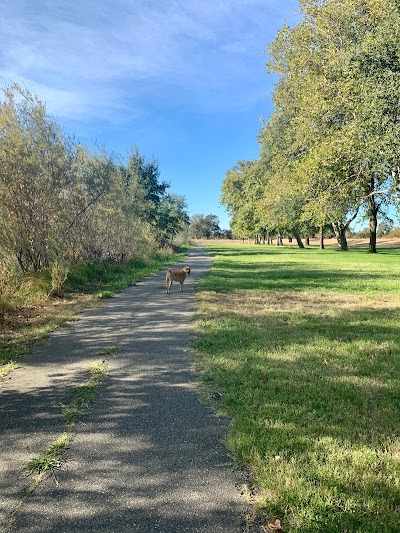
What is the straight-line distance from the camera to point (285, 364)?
493 centimetres

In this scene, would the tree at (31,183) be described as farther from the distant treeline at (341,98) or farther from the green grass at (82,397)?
the distant treeline at (341,98)

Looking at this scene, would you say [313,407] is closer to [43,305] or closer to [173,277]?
[43,305]

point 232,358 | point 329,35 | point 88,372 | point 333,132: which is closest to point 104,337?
point 88,372

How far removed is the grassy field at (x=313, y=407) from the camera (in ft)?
7.73

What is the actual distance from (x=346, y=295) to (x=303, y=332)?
5.00 m

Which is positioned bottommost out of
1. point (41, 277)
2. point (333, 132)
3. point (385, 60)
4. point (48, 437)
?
point (48, 437)

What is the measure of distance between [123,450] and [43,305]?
6.97m

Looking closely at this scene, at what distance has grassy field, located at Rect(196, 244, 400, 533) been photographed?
2.36 metres

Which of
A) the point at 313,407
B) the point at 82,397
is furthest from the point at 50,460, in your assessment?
the point at 313,407

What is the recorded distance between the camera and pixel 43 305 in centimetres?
918

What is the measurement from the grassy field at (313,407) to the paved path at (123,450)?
0.92 feet

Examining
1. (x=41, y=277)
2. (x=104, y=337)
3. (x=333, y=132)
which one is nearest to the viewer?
(x=104, y=337)

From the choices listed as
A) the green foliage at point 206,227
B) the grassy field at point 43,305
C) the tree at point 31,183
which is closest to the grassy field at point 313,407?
the grassy field at point 43,305

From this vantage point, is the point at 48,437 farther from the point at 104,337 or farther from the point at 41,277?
the point at 41,277
